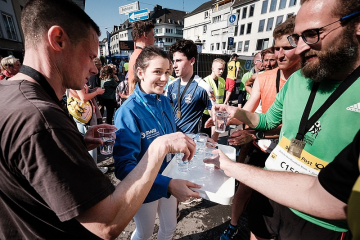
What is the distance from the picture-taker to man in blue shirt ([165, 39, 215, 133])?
3.22 m

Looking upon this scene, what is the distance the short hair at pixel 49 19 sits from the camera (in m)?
0.92

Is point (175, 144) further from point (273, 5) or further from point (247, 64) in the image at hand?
point (273, 5)

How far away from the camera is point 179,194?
130cm

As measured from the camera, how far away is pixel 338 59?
1262 millimetres

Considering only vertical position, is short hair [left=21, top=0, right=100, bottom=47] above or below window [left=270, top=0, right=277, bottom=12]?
below

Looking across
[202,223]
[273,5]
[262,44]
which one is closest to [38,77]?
[202,223]

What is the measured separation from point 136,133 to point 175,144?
22.0 inches

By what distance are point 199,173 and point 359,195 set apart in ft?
3.95

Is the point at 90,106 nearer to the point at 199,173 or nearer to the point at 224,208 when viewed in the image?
the point at 199,173

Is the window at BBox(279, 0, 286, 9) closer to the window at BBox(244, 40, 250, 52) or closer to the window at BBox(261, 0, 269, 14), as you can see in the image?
the window at BBox(261, 0, 269, 14)

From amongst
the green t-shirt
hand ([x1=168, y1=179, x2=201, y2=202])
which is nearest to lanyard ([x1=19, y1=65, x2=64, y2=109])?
hand ([x1=168, y1=179, x2=201, y2=202])

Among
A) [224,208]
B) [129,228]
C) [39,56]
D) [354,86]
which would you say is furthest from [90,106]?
[354,86]

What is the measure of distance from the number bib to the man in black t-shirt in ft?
3.55

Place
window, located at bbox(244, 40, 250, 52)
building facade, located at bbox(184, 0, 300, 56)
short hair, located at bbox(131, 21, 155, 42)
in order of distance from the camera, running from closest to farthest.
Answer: short hair, located at bbox(131, 21, 155, 42) < building facade, located at bbox(184, 0, 300, 56) < window, located at bbox(244, 40, 250, 52)
